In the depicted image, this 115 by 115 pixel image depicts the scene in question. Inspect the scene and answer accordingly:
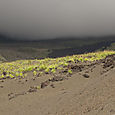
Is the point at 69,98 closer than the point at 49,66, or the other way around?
the point at 69,98

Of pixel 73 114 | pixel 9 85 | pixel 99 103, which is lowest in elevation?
pixel 9 85

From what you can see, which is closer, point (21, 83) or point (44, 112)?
point (44, 112)

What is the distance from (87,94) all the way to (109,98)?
142cm

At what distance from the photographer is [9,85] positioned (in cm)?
1485

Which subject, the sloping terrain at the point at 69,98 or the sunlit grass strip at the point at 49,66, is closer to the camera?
the sloping terrain at the point at 69,98

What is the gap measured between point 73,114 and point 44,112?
70.4 inches

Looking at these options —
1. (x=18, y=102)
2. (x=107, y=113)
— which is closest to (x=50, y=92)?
(x=18, y=102)

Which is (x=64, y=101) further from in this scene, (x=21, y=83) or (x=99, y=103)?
(x=21, y=83)

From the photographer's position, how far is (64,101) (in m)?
8.08

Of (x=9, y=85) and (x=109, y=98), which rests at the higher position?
(x=109, y=98)

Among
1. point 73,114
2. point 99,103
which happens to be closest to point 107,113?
point 99,103

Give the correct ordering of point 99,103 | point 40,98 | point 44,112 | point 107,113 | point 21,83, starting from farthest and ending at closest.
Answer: point 21,83, point 40,98, point 44,112, point 99,103, point 107,113

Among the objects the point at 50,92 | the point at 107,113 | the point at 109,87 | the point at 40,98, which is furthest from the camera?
the point at 50,92

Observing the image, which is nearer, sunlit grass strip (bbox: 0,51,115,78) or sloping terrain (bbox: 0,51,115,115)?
sloping terrain (bbox: 0,51,115,115)
